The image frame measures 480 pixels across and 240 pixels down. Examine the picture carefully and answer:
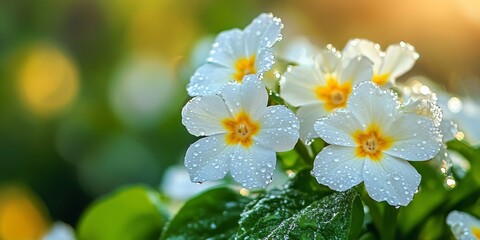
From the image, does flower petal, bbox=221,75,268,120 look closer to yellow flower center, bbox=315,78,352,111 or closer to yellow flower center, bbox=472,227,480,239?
yellow flower center, bbox=315,78,352,111

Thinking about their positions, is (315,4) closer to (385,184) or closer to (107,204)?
(107,204)

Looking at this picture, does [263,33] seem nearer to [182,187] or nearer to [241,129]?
[241,129]

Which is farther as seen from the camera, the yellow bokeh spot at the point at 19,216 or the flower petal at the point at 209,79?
the yellow bokeh spot at the point at 19,216

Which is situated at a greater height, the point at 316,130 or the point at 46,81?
the point at 316,130

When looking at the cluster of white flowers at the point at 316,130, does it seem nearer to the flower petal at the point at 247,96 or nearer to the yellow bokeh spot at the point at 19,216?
the flower petal at the point at 247,96

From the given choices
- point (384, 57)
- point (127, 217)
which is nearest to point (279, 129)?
point (384, 57)

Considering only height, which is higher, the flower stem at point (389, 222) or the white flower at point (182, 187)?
the flower stem at point (389, 222)

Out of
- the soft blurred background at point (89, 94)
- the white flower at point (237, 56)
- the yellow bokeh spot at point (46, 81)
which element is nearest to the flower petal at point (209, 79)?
the white flower at point (237, 56)
